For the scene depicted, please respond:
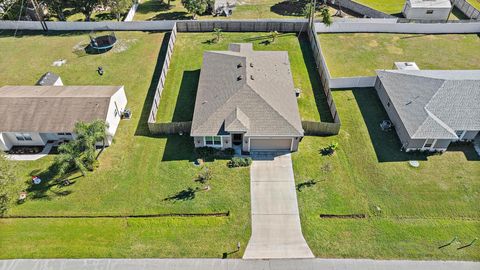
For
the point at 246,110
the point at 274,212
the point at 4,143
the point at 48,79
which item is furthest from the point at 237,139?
the point at 48,79

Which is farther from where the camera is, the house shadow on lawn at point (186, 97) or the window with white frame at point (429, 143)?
the house shadow on lawn at point (186, 97)

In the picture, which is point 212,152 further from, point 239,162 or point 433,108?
point 433,108

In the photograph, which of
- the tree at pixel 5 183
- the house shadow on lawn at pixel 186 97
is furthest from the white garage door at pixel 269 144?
the tree at pixel 5 183

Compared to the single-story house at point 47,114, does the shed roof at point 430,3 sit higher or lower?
higher

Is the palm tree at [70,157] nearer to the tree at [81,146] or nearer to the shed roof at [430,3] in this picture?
the tree at [81,146]

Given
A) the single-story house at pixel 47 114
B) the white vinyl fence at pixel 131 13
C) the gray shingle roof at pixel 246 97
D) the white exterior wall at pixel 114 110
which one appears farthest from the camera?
the white vinyl fence at pixel 131 13

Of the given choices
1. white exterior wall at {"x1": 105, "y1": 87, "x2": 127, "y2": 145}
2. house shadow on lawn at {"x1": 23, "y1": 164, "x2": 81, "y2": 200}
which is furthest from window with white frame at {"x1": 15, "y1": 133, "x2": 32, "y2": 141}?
white exterior wall at {"x1": 105, "y1": 87, "x2": 127, "y2": 145}
